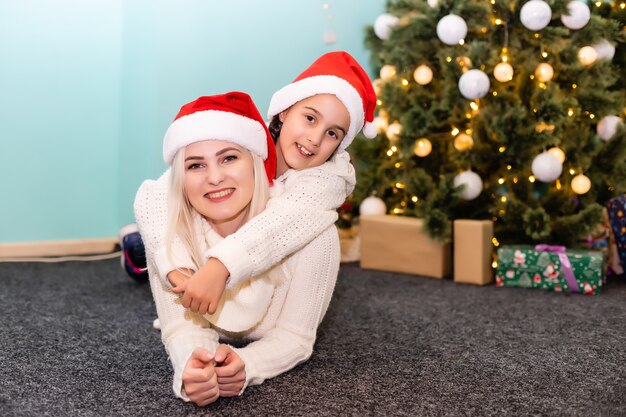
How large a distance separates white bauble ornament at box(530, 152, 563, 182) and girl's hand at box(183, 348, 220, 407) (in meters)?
1.32

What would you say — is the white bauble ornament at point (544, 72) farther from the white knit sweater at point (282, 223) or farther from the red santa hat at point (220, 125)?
the red santa hat at point (220, 125)

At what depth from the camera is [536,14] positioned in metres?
2.08

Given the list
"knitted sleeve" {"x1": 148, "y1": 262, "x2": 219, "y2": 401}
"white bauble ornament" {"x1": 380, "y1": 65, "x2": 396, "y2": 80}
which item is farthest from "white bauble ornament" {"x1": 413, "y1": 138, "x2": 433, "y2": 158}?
"knitted sleeve" {"x1": 148, "y1": 262, "x2": 219, "y2": 401}

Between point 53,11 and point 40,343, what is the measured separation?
1398 millimetres

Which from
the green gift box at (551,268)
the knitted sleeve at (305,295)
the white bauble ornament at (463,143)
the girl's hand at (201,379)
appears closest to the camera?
the girl's hand at (201,379)

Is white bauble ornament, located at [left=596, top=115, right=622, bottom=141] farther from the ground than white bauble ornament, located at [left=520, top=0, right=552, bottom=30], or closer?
closer

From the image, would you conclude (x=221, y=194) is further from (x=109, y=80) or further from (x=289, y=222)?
(x=109, y=80)

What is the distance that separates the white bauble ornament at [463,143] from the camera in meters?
2.19

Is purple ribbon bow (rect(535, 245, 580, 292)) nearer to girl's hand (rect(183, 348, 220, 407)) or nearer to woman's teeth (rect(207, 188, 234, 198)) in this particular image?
woman's teeth (rect(207, 188, 234, 198))

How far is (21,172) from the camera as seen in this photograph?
241cm

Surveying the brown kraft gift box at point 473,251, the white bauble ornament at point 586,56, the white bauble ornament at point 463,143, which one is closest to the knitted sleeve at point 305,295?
the brown kraft gift box at point 473,251

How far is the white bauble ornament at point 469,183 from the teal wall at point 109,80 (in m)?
0.75

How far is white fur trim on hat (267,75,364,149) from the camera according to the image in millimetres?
1403

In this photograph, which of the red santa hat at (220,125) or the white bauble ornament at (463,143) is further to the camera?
the white bauble ornament at (463,143)
